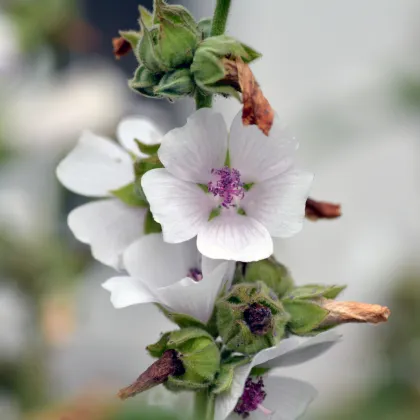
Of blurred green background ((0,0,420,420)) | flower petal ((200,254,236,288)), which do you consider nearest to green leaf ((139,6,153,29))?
flower petal ((200,254,236,288))

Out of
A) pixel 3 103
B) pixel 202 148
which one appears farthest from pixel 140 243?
pixel 3 103

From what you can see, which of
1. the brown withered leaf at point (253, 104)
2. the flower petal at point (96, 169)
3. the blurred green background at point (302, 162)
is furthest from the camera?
the blurred green background at point (302, 162)

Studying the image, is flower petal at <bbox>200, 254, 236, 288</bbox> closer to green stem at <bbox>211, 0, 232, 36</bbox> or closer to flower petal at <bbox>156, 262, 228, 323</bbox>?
flower petal at <bbox>156, 262, 228, 323</bbox>

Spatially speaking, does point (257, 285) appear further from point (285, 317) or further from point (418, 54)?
point (418, 54)

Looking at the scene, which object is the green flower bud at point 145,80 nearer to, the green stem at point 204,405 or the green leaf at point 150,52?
the green leaf at point 150,52

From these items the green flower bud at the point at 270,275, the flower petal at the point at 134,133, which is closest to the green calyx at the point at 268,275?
the green flower bud at the point at 270,275

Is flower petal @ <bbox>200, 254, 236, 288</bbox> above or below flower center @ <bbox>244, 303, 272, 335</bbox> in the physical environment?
above

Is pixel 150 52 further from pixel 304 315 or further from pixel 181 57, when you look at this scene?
pixel 304 315

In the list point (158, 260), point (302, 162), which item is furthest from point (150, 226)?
point (302, 162)
